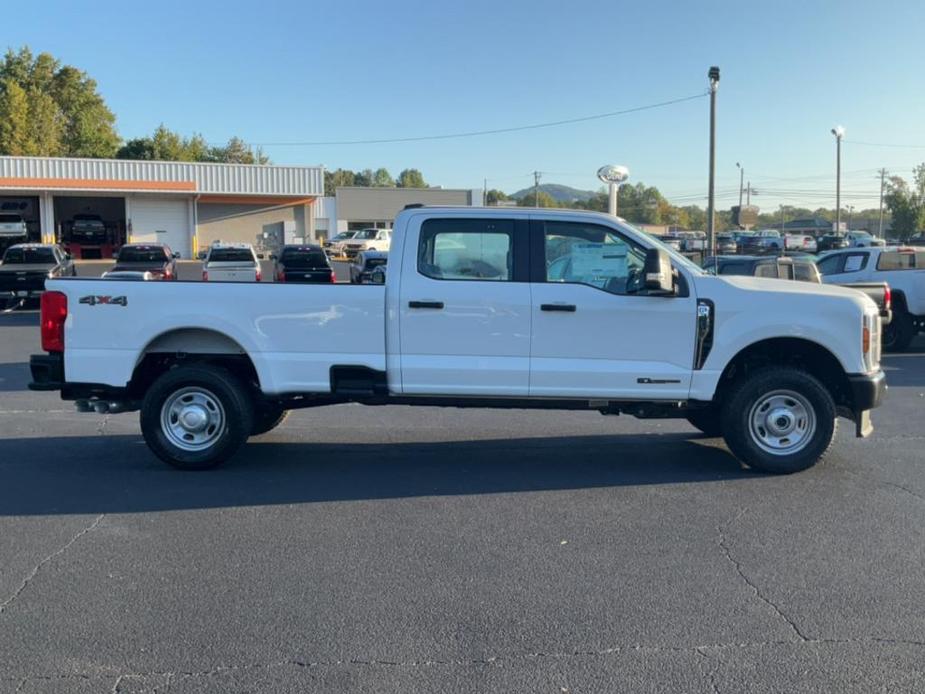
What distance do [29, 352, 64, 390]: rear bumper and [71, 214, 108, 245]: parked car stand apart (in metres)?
40.9

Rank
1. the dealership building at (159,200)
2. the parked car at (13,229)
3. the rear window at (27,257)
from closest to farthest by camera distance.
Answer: the rear window at (27,257) → the parked car at (13,229) → the dealership building at (159,200)

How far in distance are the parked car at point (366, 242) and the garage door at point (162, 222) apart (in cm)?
845

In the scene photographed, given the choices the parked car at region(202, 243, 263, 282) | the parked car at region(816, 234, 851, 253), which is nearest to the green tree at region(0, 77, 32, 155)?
the parked car at region(202, 243, 263, 282)

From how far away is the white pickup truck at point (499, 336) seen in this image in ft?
22.7

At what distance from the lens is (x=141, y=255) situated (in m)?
25.1

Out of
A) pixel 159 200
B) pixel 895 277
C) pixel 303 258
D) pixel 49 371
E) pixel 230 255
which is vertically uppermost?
pixel 159 200

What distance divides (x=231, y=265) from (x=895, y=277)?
16164 mm

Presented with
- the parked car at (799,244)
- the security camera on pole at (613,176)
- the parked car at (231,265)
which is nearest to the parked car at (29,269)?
the parked car at (231,265)

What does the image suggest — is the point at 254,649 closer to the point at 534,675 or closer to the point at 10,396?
the point at 534,675

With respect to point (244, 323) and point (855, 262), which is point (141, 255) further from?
point (244, 323)

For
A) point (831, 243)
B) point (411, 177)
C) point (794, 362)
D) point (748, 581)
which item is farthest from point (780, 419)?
point (411, 177)

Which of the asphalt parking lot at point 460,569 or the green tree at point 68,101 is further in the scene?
the green tree at point 68,101

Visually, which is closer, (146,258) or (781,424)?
(781,424)

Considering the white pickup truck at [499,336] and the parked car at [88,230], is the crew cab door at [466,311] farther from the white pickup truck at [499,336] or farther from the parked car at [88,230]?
the parked car at [88,230]
